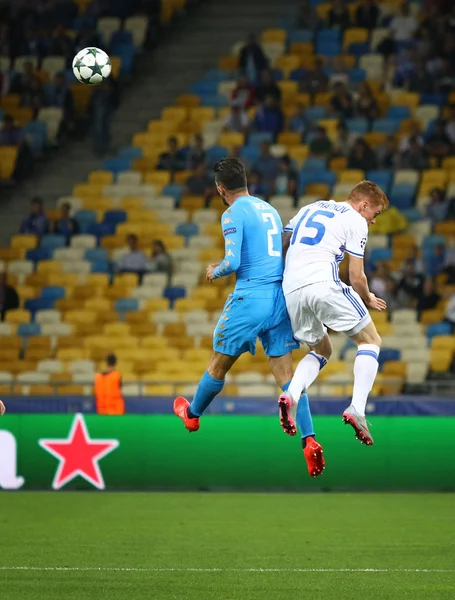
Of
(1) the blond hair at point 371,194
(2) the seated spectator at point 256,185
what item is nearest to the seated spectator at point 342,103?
(2) the seated spectator at point 256,185

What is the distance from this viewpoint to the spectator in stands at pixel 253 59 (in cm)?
2298

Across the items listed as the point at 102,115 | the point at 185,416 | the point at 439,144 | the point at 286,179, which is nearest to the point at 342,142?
the point at 286,179

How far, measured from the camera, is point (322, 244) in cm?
877

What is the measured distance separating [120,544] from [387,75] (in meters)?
13.9

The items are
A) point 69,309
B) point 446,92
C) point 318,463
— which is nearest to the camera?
point 318,463

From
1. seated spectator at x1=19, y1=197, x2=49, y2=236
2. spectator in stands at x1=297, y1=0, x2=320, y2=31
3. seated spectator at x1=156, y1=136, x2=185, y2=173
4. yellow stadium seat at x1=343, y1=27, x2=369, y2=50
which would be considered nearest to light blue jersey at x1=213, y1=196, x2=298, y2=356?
seated spectator at x1=19, y1=197, x2=49, y2=236

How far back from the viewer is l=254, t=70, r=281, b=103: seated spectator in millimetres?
22375

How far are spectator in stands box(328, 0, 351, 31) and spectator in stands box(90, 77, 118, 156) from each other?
13.7ft

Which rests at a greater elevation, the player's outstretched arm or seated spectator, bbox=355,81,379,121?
seated spectator, bbox=355,81,379,121

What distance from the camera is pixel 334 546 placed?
10.4 meters

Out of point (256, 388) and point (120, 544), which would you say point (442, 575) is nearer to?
point (120, 544)

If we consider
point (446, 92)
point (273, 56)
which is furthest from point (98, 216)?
point (446, 92)

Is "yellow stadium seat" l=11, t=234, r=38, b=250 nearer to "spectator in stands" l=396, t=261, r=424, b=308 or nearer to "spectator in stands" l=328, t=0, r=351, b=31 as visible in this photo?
"spectator in stands" l=396, t=261, r=424, b=308

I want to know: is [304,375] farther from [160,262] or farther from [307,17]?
[307,17]
